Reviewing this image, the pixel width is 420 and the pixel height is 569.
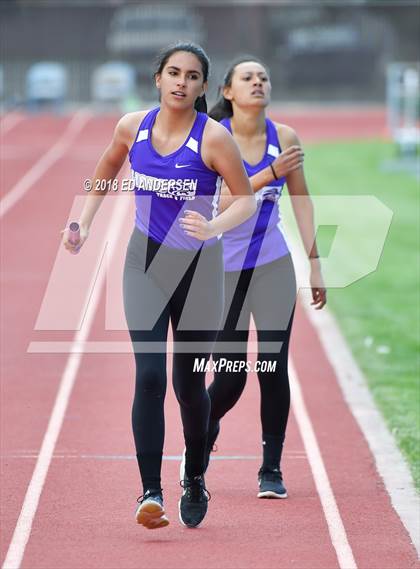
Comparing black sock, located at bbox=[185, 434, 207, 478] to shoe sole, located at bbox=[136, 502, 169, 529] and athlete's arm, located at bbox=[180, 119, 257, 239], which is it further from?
athlete's arm, located at bbox=[180, 119, 257, 239]

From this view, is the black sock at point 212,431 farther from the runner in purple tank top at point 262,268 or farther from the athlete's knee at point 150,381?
the athlete's knee at point 150,381

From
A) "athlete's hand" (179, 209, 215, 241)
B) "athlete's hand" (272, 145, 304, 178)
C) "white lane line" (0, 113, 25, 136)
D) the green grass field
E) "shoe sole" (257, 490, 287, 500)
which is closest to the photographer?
"athlete's hand" (179, 209, 215, 241)

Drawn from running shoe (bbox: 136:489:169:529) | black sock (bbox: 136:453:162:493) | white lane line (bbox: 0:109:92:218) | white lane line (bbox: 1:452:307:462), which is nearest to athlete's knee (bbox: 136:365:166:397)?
black sock (bbox: 136:453:162:493)

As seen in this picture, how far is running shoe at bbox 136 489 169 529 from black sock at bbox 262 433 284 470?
3.18ft

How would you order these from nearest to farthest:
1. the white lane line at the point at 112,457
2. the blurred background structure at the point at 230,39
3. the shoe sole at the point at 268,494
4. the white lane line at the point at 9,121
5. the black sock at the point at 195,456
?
the black sock at the point at 195,456 < the shoe sole at the point at 268,494 < the white lane line at the point at 112,457 < the white lane line at the point at 9,121 < the blurred background structure at the point at 230,39

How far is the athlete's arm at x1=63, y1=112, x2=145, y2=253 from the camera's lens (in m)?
5.79

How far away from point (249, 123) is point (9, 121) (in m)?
34.2

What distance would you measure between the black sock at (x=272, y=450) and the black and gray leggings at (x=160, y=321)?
816 millimetres

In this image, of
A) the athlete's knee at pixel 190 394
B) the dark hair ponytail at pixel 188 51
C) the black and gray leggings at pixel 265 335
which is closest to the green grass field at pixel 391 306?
the black and gray leggings at pixel 265 335

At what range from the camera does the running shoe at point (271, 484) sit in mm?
6543

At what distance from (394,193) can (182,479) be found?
56.8 feet

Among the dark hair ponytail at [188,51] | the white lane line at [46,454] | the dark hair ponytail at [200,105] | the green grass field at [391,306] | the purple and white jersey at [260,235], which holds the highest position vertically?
the dark hair ponytail at [188,51]

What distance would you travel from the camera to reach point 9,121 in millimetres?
39906

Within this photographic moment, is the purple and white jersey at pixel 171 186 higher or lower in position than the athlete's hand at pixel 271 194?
higher
